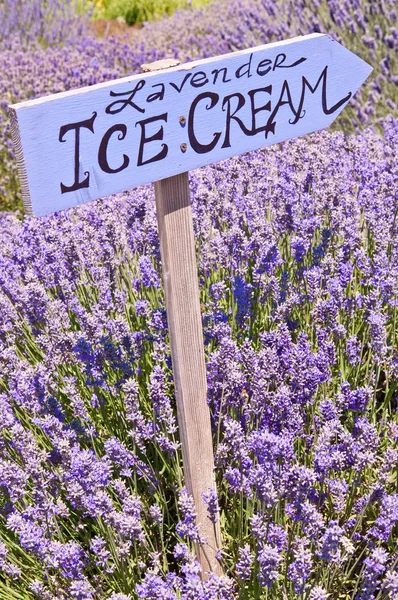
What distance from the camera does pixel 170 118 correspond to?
1.51 meters

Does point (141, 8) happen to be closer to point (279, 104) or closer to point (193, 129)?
point (279, 104)

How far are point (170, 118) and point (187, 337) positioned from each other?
1.83 feet

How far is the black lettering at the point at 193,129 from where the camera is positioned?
1.54 metres

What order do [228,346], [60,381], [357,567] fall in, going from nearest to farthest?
[228,346]
[357,567]
[60,381]

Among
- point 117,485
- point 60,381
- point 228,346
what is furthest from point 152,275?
point 117,485

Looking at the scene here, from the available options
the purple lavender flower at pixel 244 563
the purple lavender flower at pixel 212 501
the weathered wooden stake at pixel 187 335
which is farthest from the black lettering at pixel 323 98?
the purple lavender flower at pixel 244 563

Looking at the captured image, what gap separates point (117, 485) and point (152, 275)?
1.01 m

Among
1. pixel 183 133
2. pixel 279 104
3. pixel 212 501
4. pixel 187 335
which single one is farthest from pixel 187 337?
pixel 279 104

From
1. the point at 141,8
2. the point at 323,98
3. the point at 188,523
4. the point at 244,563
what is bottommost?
the point at 244,563

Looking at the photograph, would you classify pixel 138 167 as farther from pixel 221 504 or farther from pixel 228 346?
pixel 221 504

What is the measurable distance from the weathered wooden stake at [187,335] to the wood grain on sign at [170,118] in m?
0.12

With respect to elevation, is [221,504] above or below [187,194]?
below

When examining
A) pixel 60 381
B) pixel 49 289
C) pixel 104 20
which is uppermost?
pixel 104 20

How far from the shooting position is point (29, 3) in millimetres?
9594
